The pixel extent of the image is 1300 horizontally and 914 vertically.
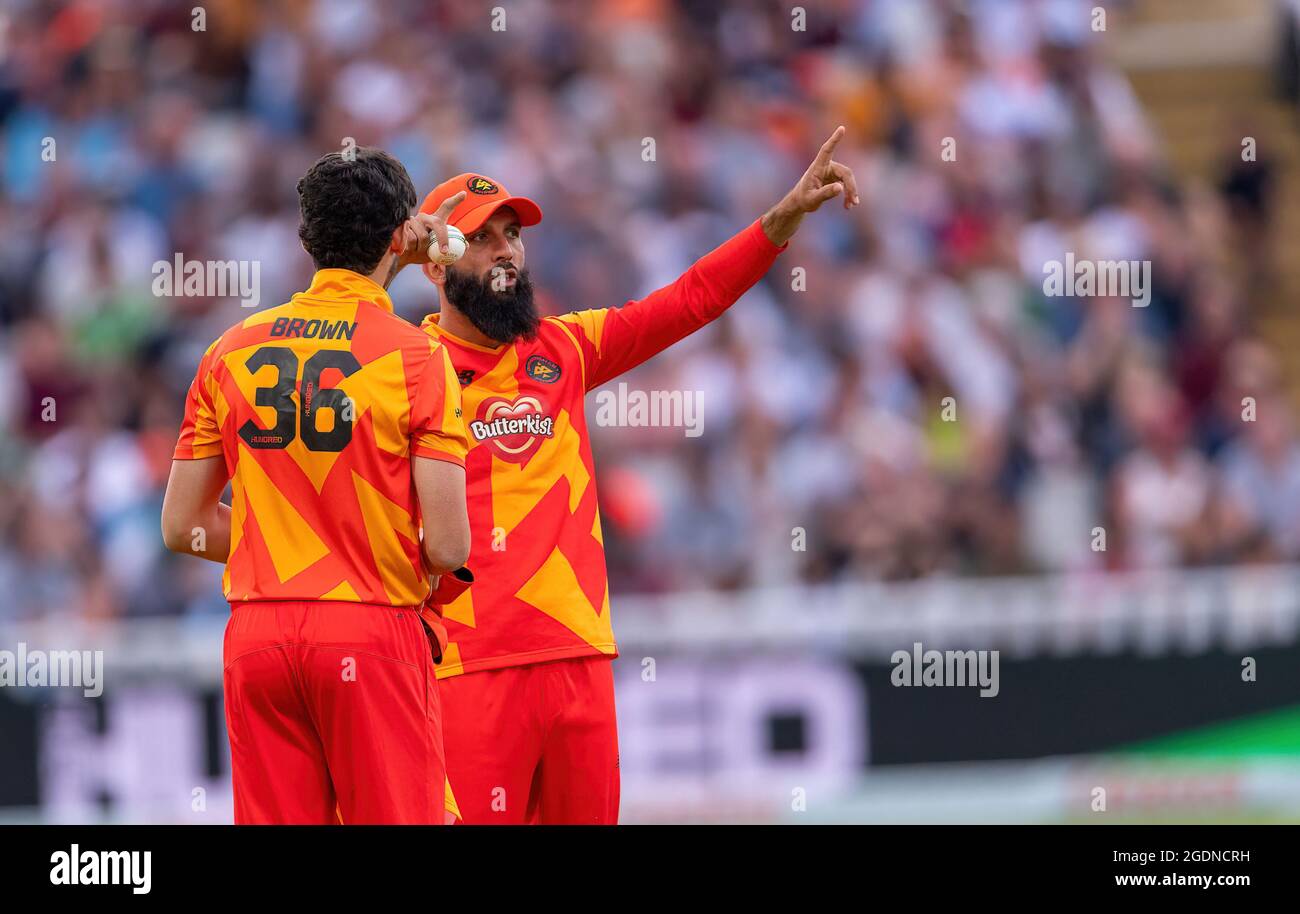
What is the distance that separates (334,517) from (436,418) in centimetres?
34

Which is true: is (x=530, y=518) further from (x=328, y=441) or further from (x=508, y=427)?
(x=328, y=441)

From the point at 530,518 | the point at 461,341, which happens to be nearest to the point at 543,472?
the point at 530,518

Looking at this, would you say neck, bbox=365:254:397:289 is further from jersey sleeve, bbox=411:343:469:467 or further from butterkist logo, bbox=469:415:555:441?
butterkist logo, bbox=469:415:555:441

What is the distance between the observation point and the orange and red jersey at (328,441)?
184 inches

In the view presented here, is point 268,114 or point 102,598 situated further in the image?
point 268,114

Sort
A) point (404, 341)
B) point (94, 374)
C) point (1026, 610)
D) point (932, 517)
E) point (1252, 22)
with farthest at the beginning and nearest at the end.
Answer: point (1252, 22) → point (94, 374) → point (932, 517) → point (1026, 610) → point (404, 341)

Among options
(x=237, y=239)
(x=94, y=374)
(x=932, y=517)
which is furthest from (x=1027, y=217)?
(x=94, y=374)

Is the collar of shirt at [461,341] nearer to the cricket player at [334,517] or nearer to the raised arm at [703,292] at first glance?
the raised arm at [703,292]

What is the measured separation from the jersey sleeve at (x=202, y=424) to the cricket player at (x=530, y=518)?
93 cm

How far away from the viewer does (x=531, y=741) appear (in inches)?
225

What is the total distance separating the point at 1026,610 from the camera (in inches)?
369

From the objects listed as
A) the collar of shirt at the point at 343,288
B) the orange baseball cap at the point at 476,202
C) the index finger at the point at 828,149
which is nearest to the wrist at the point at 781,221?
the index finger at the point at 828,149
